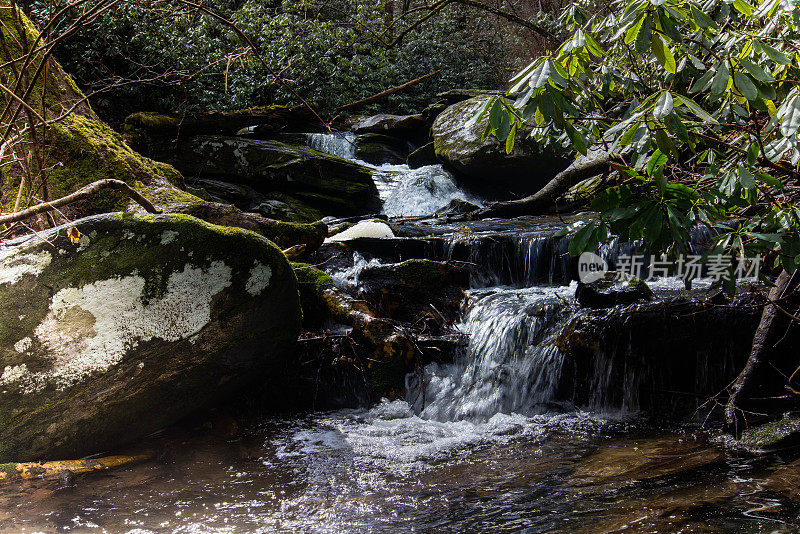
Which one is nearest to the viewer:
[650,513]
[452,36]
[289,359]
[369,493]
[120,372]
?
[650,513]

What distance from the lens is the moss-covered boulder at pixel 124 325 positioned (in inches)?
113

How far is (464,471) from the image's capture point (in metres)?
2.89

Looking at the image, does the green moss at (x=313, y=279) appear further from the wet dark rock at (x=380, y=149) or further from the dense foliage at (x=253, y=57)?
the wet dark rock at (x=380, y=149)

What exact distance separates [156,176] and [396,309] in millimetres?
3111

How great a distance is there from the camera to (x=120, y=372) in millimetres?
3049

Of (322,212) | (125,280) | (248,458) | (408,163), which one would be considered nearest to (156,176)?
(125,280)

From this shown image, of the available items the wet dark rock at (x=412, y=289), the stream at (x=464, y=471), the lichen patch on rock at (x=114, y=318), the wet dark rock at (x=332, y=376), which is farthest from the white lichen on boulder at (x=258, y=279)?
the wet dark rock at (x=412, y=289)

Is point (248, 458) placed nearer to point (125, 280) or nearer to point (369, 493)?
point (369, 493)

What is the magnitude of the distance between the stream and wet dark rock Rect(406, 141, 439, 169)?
8.90 metres

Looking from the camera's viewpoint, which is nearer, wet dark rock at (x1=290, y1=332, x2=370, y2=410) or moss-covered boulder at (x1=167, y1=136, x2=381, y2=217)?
wet dark rock at (x1=290, y1=332, x2=370, y2=410)

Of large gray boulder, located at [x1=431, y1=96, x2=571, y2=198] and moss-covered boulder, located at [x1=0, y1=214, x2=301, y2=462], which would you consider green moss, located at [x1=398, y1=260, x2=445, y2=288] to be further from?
large gray boulder, located at [x1=431, y1=96, x2=571, y2=198]

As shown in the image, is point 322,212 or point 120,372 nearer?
point 120,372

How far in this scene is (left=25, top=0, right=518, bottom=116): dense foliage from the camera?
10.8m

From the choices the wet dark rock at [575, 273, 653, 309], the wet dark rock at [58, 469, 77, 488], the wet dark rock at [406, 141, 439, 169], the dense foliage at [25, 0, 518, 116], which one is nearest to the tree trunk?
the wet dark rock at [575, 273, 653, 309]
